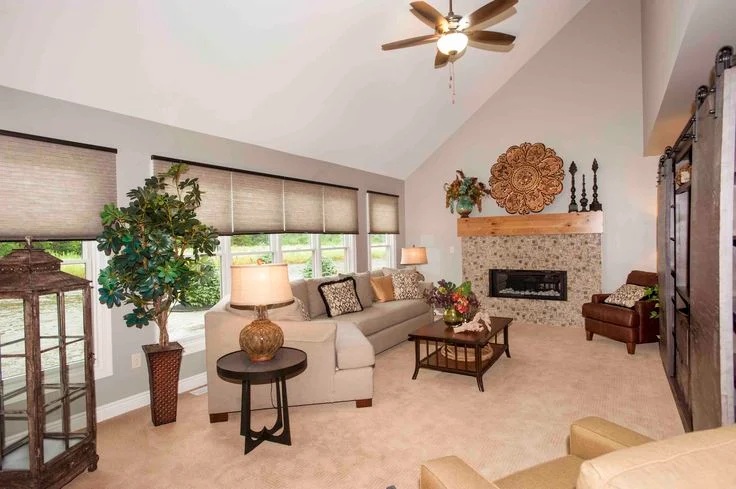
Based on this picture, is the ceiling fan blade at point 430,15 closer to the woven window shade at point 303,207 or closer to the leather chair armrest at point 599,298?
the woven window shade at point 303,207

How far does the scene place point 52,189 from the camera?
9.90 ft

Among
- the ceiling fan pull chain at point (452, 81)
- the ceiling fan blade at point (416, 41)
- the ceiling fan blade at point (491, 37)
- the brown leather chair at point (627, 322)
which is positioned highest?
the ceiling fan pull chain at point (452, 81)

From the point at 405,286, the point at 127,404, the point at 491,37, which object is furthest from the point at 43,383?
the point at 405,286

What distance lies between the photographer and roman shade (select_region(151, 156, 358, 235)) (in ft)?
13.7

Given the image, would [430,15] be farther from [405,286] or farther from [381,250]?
[381,250]

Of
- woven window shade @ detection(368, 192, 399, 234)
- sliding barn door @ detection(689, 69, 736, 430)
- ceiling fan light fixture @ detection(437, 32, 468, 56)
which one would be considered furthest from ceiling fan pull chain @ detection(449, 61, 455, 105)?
sliding barn door @ detection(689, 69, 736, 430)

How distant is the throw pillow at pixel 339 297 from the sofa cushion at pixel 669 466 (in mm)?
4005

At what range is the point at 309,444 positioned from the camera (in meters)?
2.78

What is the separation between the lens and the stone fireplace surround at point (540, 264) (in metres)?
6.10

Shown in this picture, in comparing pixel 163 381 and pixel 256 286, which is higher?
pixel 256 286

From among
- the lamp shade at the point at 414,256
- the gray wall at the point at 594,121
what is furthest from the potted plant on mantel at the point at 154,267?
the gray wall at the point at 594,121

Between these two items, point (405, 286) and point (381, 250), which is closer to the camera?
point (405, 286)

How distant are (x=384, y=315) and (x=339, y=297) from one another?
56 cm

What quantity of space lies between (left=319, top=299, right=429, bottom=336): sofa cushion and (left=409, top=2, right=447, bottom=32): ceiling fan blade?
286 cm
